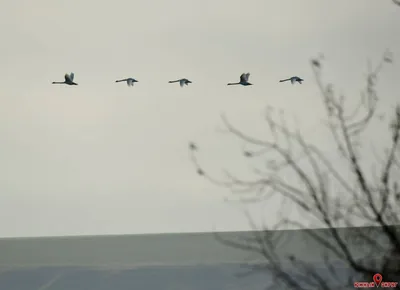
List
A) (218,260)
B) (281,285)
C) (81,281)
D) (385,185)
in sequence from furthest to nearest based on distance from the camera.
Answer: (81,281) < (218,260) < (281,285) < (385,185)

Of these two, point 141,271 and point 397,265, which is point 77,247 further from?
point 397,265

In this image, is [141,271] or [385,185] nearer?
[385,185]

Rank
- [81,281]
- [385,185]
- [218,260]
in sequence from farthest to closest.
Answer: [81,281] < [218,260] < [385,185]

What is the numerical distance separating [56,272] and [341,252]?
4.09 meters

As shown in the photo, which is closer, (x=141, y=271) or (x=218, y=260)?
(x=218, y=260)

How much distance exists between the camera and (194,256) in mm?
4938

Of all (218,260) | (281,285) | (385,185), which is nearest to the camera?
(385,185)

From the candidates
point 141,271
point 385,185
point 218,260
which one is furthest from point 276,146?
point 141,271

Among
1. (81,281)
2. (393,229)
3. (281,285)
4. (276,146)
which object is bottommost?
(81,281)

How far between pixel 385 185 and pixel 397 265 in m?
0.17

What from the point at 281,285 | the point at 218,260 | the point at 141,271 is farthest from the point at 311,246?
the point at 141,271

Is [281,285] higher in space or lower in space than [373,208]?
lower

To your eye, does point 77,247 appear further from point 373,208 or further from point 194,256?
point 373,208

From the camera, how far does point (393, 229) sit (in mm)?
1312
